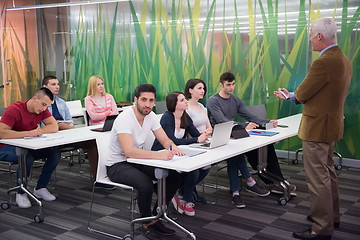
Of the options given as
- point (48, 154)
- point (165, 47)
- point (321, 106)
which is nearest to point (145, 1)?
point (165, 47)

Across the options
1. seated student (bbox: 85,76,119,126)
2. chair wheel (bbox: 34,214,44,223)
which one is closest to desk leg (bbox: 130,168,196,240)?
chair wheel (bbox: 34,214,44,223)

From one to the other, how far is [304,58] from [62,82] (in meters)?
5.34

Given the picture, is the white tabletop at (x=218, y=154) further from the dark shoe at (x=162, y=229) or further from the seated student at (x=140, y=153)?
the dark shoe at (x=162, y=229)

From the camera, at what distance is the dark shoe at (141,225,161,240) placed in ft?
12.4

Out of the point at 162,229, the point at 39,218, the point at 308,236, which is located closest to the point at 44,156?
the point at 39,218

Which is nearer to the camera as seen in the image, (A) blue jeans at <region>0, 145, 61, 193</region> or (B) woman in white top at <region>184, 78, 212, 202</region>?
(A) blue jeans at <region>0, 145, 61, 193</region>

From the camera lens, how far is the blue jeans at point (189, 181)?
13.8 ft

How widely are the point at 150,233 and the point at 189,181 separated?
0.68 metres

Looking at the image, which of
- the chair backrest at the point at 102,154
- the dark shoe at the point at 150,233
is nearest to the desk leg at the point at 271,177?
the dark shoe at the point at 150,233

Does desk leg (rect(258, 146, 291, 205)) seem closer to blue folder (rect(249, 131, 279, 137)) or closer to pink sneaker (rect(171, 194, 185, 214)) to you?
blue folder (rect(249, 131, 279, 137))

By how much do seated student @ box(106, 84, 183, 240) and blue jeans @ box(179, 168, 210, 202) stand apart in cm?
36

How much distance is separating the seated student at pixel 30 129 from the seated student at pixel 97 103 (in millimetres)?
1158

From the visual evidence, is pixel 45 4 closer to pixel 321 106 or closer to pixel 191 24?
pixel 191 24

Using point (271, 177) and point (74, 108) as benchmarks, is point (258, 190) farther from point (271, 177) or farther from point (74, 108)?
point (74, 108)
